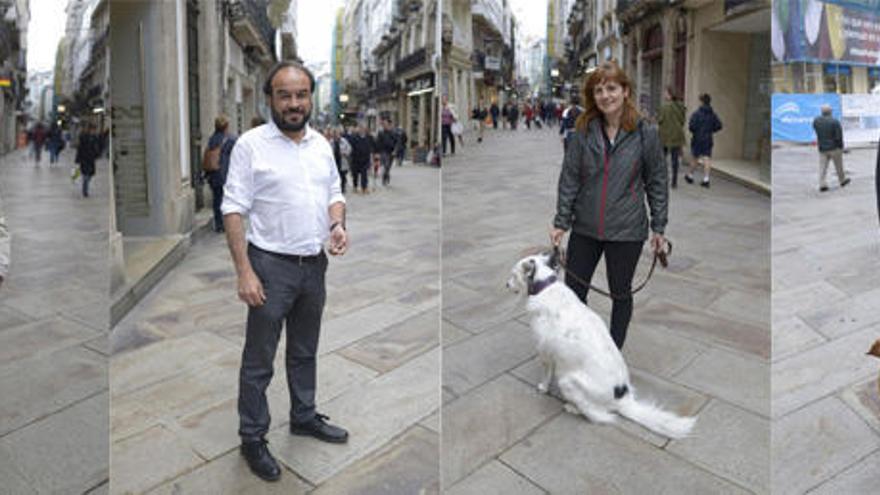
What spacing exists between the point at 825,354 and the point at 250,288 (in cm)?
300

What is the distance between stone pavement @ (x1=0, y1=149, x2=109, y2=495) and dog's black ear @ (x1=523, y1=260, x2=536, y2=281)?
5.48 feet

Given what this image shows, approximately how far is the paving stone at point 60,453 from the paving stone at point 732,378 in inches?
94.3

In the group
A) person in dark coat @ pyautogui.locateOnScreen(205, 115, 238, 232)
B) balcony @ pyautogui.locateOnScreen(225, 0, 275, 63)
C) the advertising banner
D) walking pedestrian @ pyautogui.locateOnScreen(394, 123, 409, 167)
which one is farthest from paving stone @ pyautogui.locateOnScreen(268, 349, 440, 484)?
the advertising banner

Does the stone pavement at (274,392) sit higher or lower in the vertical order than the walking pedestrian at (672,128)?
lower

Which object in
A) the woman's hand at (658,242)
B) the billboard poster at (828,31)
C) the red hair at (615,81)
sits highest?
the billboard poster at (828,31)

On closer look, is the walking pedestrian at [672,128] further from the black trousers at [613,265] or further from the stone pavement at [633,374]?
the black trousers at [613,265]

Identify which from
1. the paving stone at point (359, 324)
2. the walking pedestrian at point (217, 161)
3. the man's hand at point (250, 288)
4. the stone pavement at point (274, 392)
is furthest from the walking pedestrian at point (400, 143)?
the man's hand at point (250, 288)

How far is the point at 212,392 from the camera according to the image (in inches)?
115

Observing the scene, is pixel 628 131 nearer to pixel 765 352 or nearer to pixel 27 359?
pixel 765 352

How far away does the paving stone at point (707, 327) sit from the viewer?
3.54m

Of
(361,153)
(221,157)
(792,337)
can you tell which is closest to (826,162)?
(361,153)

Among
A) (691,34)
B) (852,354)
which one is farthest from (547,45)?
(691,34)

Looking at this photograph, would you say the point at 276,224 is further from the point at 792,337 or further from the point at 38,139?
the point at 792,337

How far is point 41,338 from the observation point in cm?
384
